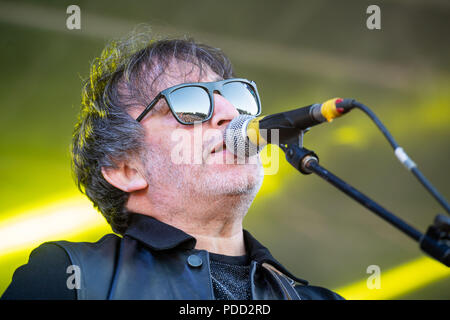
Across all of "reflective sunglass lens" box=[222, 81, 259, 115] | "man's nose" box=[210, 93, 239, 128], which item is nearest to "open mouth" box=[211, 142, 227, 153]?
"man's nose" box=[210, 93, 239, 128]

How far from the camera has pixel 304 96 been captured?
11.3 feet

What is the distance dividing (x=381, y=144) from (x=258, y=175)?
85.5 inches

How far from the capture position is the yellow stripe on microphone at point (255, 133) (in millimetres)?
1203

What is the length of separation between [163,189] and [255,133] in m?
0.58

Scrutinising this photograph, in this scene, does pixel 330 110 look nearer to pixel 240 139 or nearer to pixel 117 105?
pixel 240 139

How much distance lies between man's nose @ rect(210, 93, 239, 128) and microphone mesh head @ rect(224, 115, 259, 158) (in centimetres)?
22

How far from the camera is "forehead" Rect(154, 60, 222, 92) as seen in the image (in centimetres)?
178

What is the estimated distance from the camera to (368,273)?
359cm

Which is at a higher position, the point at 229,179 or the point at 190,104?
the point at 190,104

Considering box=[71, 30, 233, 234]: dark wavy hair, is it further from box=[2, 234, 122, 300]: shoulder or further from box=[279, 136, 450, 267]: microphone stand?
box=[279, 136, 450, 267]: microphone stand

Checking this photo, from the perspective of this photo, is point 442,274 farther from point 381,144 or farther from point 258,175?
point 258,175

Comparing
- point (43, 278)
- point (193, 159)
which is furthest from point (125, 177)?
point (43, 278)

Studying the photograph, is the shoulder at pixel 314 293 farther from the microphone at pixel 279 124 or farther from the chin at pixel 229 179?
the microphone at pixel 279 124
